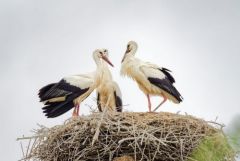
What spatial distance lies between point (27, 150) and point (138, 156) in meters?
1.27

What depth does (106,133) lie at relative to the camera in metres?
5.05

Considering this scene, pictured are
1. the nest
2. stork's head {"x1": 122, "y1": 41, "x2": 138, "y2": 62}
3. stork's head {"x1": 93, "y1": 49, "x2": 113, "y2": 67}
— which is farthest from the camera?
stork's head {"x1": 93, "y1": 49, "x2": 113, "y2": 67}

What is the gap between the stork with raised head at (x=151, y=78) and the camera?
22.9 feet

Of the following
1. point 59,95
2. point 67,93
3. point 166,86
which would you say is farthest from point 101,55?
point 166,86

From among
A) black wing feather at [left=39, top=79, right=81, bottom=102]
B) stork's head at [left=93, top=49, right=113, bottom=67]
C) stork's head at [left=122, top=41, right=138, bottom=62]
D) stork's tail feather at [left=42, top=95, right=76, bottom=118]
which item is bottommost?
stork's tail feather at [left=42, top=95, right=76, bottom=118]

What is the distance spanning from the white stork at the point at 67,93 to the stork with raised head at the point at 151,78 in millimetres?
540

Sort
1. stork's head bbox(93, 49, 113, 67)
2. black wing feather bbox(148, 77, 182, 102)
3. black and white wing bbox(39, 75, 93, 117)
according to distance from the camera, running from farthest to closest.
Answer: stork's head bbox(93, 49, 113, 67) < black and white wing bbox(39, 75, 93, 117) < black wing feather bbox(148, 77, 182, 102)

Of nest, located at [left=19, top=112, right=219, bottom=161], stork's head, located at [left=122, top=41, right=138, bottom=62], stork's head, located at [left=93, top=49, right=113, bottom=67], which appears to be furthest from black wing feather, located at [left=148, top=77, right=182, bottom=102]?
nest, located at [left=19, top=112, right=219, bottom=161]

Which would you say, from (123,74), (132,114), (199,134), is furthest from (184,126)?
(123,74)

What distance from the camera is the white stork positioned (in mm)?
7145

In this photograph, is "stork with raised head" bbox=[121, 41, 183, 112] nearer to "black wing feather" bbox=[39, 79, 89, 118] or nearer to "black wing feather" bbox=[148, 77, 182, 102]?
"black wing feather" bbox=[148, 77, 182, 102]

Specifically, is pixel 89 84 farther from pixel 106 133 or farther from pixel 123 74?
pixel 106 133

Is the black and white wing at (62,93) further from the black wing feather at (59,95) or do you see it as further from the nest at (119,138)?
the nest at (119,138)

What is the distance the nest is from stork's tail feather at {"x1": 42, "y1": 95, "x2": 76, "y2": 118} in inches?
60.9
